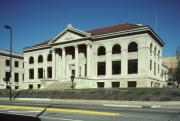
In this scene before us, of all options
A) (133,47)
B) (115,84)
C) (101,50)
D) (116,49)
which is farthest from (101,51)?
(115,84)

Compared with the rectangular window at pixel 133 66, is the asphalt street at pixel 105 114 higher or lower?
lower

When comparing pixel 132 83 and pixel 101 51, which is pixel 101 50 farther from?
pixel 132 83

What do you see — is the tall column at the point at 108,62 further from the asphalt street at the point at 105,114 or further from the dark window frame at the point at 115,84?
the asphalt street at the point at 105,114

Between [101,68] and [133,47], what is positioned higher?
[133,47]

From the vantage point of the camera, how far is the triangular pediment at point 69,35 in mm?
50159

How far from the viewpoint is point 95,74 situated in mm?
49812

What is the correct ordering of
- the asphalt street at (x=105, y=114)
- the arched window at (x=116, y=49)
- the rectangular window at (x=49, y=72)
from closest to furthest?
the asphalt street at (x=105, y=114) < the arched window at (x=116, y=49) < the rectangular window at (x=49, y=72)

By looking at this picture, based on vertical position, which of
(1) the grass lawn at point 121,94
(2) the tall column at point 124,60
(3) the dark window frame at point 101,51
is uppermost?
(3) the dark window frame at point 101,51

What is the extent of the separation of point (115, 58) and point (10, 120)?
122ft

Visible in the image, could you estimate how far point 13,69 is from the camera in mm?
72500

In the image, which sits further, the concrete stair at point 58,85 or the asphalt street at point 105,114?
the concrete stair at point 58,85

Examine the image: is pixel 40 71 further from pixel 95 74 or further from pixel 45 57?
pixel 95 74

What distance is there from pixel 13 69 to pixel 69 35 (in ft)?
96.7

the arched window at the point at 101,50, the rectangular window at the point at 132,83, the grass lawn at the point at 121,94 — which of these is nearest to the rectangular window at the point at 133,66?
the rectangular window at the point at 132,83
